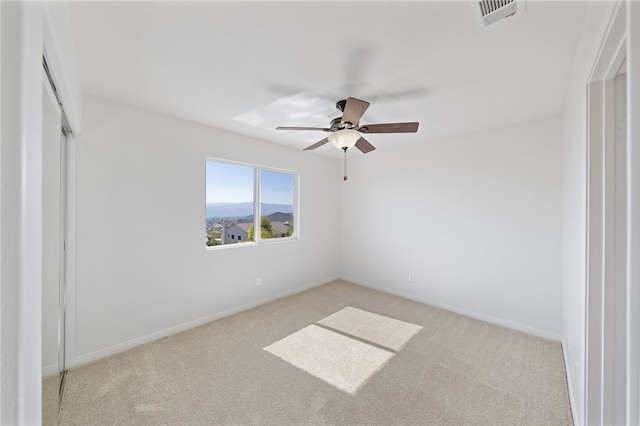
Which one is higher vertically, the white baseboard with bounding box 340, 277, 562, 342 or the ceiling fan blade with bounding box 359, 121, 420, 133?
the ceiling fan blade with bounding box 359, 121, 420, 133

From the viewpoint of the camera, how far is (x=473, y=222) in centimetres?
345

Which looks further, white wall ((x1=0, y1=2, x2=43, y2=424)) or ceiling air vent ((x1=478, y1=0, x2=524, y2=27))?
ceiling air vent ((x1=478, y1=0, x2=524, y2=27))

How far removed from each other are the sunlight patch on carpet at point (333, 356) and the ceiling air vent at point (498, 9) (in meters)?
2.65

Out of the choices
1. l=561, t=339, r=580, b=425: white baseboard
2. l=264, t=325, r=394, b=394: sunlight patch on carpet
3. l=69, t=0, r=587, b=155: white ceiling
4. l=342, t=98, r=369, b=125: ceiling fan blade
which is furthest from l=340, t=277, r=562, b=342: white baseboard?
l=342, t=98, r=369, b=125: ceiling fan blade

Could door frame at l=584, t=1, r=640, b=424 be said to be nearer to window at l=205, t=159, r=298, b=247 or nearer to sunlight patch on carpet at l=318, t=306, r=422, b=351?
sunlight patch on carpet at l=318, t=306, r=422, b=351

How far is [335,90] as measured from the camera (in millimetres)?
2264

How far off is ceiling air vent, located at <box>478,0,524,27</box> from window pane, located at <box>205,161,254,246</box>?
3066 mm

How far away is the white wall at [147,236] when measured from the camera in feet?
7.91

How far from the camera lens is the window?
3430mm

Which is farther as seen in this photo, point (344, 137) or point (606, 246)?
point (344, 137)

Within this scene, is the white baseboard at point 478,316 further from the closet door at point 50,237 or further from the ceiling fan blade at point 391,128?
the closet door at point 50,237

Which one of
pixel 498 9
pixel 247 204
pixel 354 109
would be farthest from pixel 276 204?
pixel 498 9

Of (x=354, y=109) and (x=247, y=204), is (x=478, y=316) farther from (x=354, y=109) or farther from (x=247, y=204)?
(x=247, y=204)

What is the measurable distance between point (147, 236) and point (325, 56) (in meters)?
2.49
